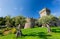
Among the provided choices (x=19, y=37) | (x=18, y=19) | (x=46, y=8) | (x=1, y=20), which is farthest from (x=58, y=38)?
(x=46, y=8)

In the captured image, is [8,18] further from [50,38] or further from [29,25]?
[50,38]

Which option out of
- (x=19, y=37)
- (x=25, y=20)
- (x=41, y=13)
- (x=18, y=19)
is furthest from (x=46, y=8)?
(x=19, y=37)

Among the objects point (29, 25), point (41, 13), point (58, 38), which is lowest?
point (58, 38)

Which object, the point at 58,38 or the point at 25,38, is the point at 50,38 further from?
the point at 25,38

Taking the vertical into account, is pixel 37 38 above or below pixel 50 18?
below

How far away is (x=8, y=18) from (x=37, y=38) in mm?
32448

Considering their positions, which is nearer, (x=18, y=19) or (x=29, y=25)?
(x=18, y=19)

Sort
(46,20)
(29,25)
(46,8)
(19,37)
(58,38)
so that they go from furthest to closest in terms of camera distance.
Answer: (46,8), (29,25), (46,20), (19,37), (58,38)

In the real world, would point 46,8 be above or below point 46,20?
above

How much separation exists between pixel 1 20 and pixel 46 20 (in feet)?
117

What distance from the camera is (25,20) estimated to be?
59.4 m

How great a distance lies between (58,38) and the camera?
2602cm

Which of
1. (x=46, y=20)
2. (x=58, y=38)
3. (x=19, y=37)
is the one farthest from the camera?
(x=46, y=20)

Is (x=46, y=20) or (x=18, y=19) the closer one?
(x=46, y=20)
